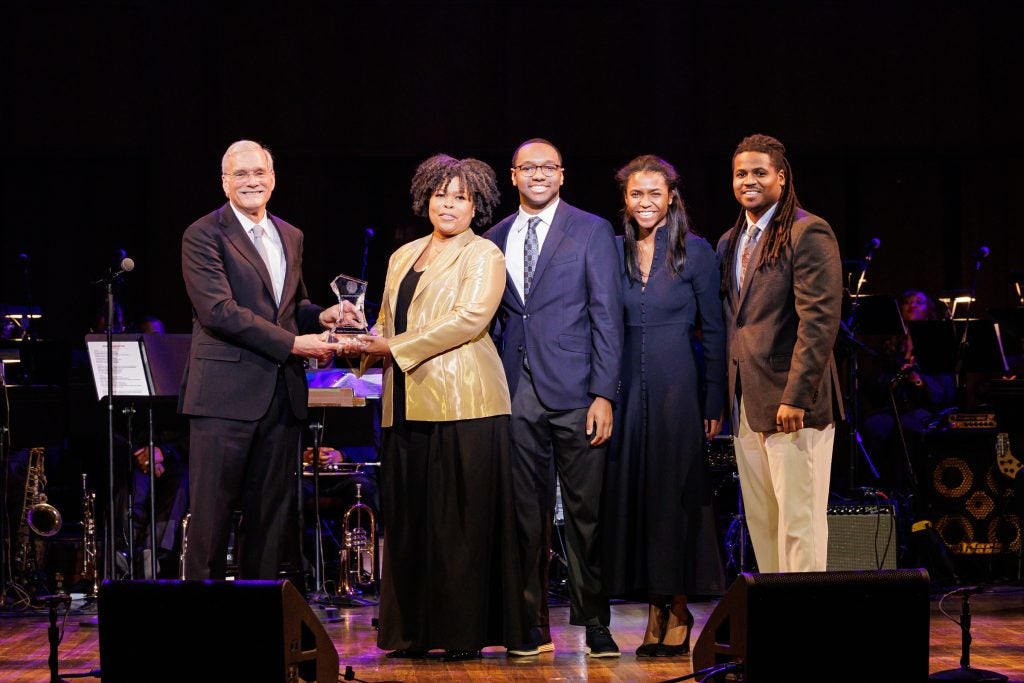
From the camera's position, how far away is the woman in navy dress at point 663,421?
452cm

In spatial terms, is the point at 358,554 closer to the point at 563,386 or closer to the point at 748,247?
the point at 563,386

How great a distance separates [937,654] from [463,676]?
1.78 m

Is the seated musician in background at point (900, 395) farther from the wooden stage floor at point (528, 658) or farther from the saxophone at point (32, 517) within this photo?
the saxophone at point (32, 517)

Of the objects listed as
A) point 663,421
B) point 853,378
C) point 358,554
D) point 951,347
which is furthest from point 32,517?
point 951,347

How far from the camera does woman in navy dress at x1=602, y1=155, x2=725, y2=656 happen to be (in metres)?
4.52

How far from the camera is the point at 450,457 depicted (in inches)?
173

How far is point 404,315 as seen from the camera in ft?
14.7

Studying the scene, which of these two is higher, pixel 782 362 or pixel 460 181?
pixel 460 181

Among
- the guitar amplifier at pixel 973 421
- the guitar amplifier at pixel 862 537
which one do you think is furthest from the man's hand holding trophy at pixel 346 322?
the guitar amplifier at pixel 973 421

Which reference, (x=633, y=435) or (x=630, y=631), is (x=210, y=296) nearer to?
(x=633, y=435)

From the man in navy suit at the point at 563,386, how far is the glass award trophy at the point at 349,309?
0.57 metres

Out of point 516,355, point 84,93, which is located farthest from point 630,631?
point 84,93

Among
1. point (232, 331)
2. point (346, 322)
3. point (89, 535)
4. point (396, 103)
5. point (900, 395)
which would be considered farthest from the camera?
point (396, 103)

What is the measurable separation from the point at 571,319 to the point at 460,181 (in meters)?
0.64
